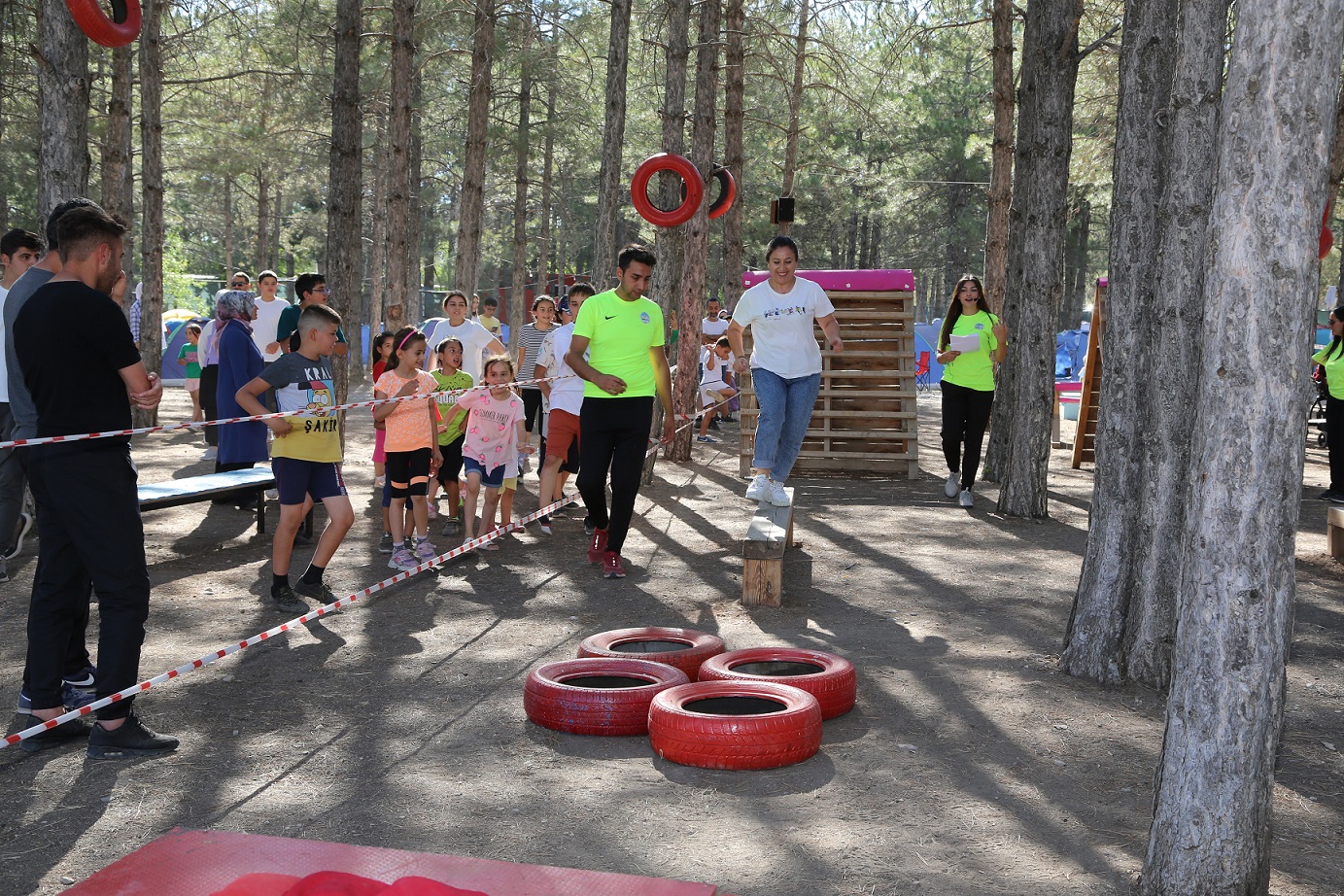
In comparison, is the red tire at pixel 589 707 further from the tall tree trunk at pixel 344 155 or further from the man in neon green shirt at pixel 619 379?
the tall tree trunk at pixel 344 155

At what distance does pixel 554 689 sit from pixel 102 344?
2.20 m

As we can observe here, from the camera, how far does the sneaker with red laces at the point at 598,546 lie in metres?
8.34

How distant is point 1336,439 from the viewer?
1215 cm

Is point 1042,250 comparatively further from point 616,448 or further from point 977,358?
point 616,448

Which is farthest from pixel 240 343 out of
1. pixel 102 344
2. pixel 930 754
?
pixel 930 754

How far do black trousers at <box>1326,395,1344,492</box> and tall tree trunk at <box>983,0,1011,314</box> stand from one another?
17.0ft

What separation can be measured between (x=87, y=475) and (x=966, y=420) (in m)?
8.19

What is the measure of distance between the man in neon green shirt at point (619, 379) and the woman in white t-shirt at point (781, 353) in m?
0.70

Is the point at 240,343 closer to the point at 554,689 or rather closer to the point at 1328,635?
the point at 554,689

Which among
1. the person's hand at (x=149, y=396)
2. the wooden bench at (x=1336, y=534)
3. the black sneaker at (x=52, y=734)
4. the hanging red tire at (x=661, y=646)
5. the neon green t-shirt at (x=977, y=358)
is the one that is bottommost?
the black sneaker at (x=52, y=734)

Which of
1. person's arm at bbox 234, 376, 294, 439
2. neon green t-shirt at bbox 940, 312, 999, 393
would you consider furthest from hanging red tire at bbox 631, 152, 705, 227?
person's arm at bbox 234, 376, 294, 439

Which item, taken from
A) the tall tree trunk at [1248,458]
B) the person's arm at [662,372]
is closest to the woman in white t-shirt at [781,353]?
the person's arm at [662,372]

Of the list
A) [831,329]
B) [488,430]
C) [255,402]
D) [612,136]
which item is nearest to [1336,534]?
[831,329]

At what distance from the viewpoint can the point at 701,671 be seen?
5.41m
